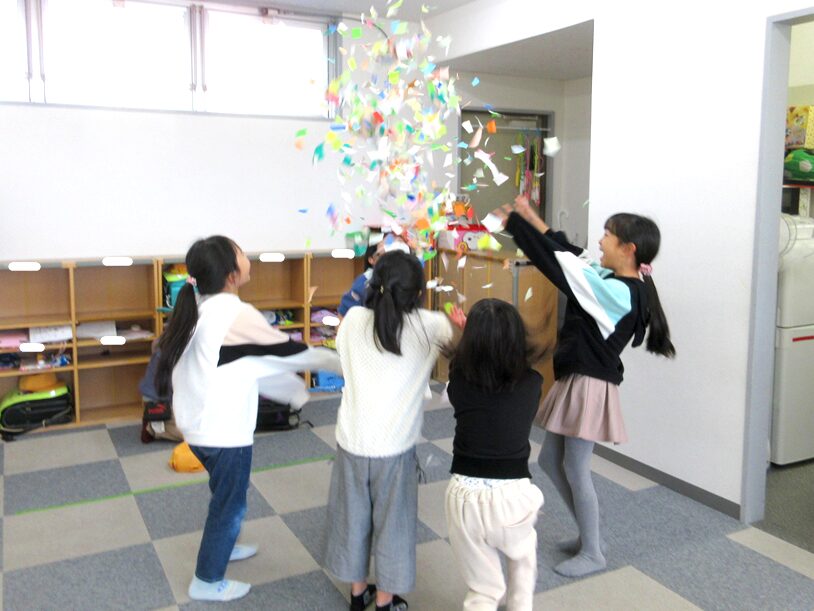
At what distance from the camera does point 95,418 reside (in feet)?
15.6

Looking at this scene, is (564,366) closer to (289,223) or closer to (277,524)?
(277,524)

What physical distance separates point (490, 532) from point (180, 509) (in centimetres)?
182

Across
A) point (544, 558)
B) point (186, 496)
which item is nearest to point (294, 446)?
point (186, 496)

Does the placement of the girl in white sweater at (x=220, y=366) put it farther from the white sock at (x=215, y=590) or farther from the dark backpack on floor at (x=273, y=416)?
the dark backpack on floor at (x=273, y=416)

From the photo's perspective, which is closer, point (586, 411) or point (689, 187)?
point (586, 411)

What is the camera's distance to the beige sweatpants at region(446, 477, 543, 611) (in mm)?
2100

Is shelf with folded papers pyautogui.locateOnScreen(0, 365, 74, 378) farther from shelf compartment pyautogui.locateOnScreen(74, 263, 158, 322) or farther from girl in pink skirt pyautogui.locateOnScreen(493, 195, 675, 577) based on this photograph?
girl in pink skirt pyautogui.locateOnScreen(493, 195, 675, 577)

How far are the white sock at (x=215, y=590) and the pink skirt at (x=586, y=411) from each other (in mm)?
1273

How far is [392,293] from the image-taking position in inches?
86.2

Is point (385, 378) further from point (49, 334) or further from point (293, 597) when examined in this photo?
point (49, 334)

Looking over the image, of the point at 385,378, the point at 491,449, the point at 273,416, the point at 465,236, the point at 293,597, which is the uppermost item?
the point at 465,236

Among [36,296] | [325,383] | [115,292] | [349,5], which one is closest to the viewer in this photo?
[36,296]

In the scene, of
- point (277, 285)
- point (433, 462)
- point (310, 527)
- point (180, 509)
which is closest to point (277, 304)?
point (277, 285)

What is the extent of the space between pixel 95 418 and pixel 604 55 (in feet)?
12.4
